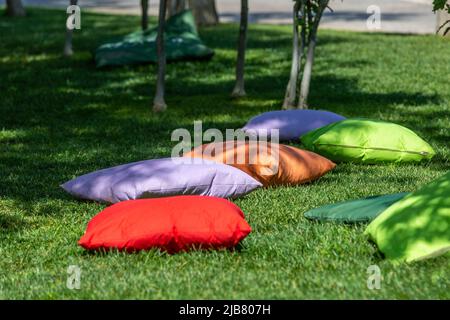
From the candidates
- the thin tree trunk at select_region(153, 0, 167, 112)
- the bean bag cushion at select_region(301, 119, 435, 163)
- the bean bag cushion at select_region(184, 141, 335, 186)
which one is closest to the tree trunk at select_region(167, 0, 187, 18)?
the thin tree trunk at select_region(153, 0, 167, 112)

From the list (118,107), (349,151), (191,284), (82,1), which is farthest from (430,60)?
(82,1)

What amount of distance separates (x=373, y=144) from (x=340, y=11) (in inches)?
797

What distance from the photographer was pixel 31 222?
343 inches

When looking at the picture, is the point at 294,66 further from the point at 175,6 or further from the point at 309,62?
the point at 175,6

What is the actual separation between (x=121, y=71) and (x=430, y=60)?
5.59m

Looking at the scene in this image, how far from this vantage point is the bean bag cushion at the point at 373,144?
10.7 meters

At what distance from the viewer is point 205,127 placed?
13.2m

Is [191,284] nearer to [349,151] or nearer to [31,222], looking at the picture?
[31,222]

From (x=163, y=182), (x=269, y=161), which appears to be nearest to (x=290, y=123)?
(x=269, y=161)

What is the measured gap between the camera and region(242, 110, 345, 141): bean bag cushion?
11891 millimetres

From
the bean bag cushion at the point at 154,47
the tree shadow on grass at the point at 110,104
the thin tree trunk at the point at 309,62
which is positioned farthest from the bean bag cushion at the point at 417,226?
the bean bag cushion at the point at 154,47

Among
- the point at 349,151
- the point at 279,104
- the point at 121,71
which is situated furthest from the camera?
the point at 121,71

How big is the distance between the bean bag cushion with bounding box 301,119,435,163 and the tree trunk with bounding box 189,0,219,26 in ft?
47.6

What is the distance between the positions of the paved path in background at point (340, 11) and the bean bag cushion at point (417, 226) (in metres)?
18.3
